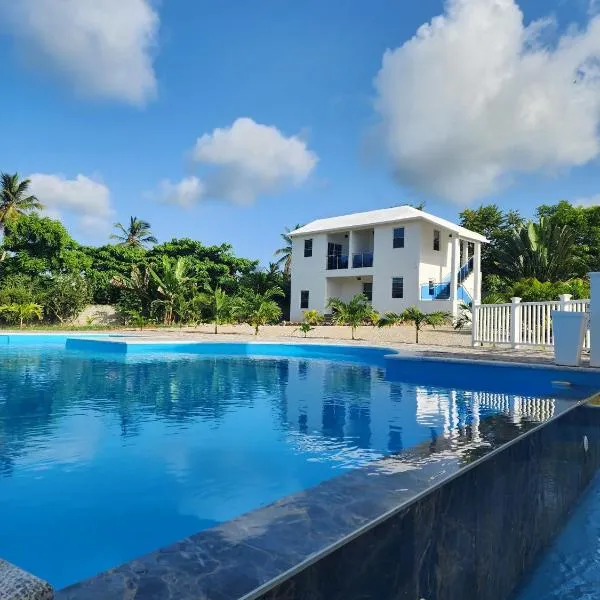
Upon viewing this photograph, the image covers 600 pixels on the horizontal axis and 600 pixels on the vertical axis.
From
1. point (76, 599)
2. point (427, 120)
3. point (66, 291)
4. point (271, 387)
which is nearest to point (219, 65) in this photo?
point (427, 120)

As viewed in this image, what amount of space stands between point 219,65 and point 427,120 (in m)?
5.88

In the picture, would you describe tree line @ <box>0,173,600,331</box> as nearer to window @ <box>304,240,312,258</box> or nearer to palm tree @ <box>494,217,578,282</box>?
palm tree @ <box>494,217,578,282</box>

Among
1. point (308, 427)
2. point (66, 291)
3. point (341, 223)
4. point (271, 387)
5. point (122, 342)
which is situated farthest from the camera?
point (341, 223)

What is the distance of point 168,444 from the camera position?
4645mm

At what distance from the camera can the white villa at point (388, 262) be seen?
2512 cm

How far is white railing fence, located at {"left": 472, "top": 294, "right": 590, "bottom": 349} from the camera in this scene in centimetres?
1000

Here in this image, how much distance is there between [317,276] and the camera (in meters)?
28.7

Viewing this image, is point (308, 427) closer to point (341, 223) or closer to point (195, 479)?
point (195, 479)

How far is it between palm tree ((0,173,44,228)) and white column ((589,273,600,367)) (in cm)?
3497

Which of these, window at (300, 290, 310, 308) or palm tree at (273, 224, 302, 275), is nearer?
window at (300, 290, 310, 308)

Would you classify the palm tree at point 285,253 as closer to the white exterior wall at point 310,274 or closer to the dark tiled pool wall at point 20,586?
the white exterior wall at point 310,274

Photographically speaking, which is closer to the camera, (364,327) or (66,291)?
(364,327)

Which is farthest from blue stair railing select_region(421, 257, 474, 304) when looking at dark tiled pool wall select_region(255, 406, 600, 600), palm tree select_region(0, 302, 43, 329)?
dark tiled pool wall select_region(255, 406, 600, 600)

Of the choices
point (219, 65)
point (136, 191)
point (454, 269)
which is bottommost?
point (454, 269)
